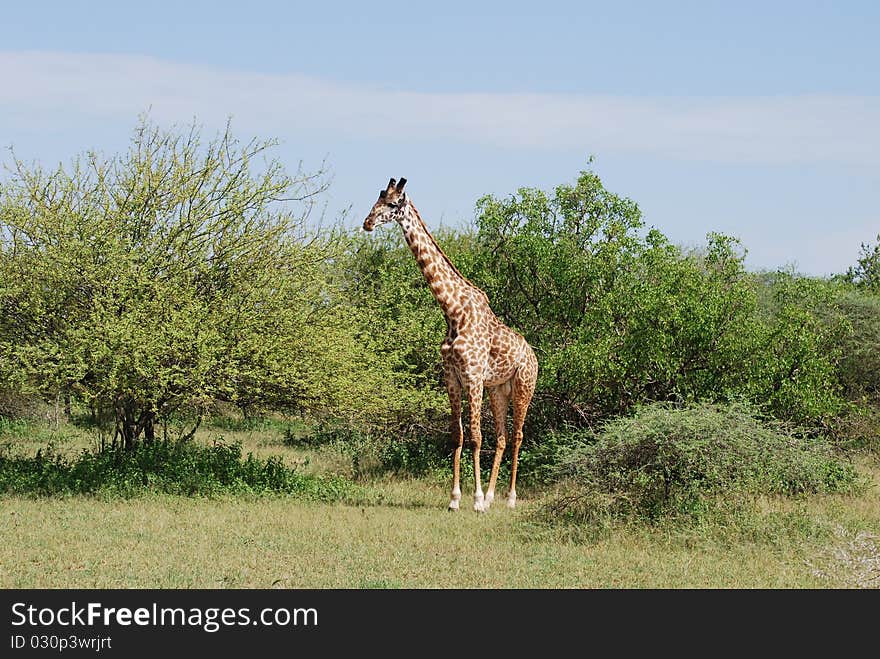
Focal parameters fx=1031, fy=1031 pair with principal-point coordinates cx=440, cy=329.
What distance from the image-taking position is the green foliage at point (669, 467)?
1134 centimetres

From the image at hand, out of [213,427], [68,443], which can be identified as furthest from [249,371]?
[213,427]

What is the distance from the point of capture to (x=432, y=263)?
1375cm

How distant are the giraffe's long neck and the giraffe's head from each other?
0.12 metres

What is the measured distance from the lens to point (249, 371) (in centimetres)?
1423

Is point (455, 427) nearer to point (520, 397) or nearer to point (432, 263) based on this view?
point (520, 397)

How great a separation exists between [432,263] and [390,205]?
99 centimetres

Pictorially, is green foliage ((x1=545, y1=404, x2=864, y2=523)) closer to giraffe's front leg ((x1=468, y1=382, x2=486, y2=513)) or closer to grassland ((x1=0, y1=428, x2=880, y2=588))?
grassland ((x1=0, y1=428, x2=880, y2=588))

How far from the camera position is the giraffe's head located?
13.3m

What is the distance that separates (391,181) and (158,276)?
369 centimetres

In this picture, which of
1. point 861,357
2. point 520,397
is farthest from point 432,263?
point 861,357

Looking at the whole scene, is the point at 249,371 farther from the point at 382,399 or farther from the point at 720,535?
the point at 720,535

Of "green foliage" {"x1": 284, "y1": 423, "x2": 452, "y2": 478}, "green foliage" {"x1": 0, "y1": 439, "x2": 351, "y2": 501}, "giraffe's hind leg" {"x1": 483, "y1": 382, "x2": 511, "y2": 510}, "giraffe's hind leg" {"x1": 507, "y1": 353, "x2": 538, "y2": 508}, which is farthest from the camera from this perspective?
"green foliage" {"x1": 284, "y1": 423, "x2": 452, "y2": 478}

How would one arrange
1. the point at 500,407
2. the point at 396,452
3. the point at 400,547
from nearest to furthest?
1. the point at 400,547
2. the point at 500,407
3. the point at 396,452

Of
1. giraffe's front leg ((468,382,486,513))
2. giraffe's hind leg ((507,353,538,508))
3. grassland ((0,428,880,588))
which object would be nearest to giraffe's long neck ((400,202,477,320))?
giraffe's front leg ((468,382,486,513))
